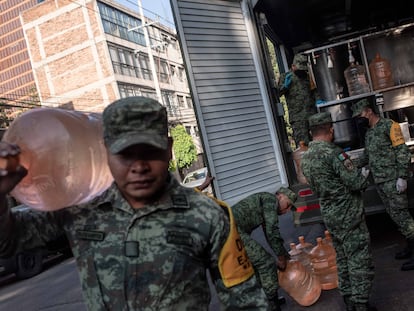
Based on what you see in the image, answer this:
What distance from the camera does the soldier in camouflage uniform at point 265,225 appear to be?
3.77 meters

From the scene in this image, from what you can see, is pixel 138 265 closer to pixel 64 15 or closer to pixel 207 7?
pixel 207 7

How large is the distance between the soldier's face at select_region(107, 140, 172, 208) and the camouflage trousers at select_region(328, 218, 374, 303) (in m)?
2.59

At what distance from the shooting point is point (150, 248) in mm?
1449

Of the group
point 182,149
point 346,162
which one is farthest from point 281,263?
point 182,149

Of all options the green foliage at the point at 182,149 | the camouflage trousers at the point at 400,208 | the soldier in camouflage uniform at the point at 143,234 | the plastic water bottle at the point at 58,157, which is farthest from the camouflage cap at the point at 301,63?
the green foliage at the point at 182,149

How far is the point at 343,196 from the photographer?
12.1ft

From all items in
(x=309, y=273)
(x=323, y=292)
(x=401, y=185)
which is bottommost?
(x=323, y=292)

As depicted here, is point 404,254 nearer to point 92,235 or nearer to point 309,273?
point 309,273

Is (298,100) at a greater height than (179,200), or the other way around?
(298,100)

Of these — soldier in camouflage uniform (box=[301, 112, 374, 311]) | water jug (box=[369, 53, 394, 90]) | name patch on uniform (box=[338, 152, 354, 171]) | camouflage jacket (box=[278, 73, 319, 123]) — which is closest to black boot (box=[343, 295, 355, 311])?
soldier in camouflage uniform (box=[301, 112, 374, 311])

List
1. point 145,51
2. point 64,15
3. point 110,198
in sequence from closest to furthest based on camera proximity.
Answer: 1. point 110,198
2. point 64,15
3. point 145,51

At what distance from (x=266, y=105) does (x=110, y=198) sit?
376cm

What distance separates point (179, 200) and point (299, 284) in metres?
2.99

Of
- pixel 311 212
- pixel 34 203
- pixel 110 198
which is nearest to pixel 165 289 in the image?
pixel 110 198
